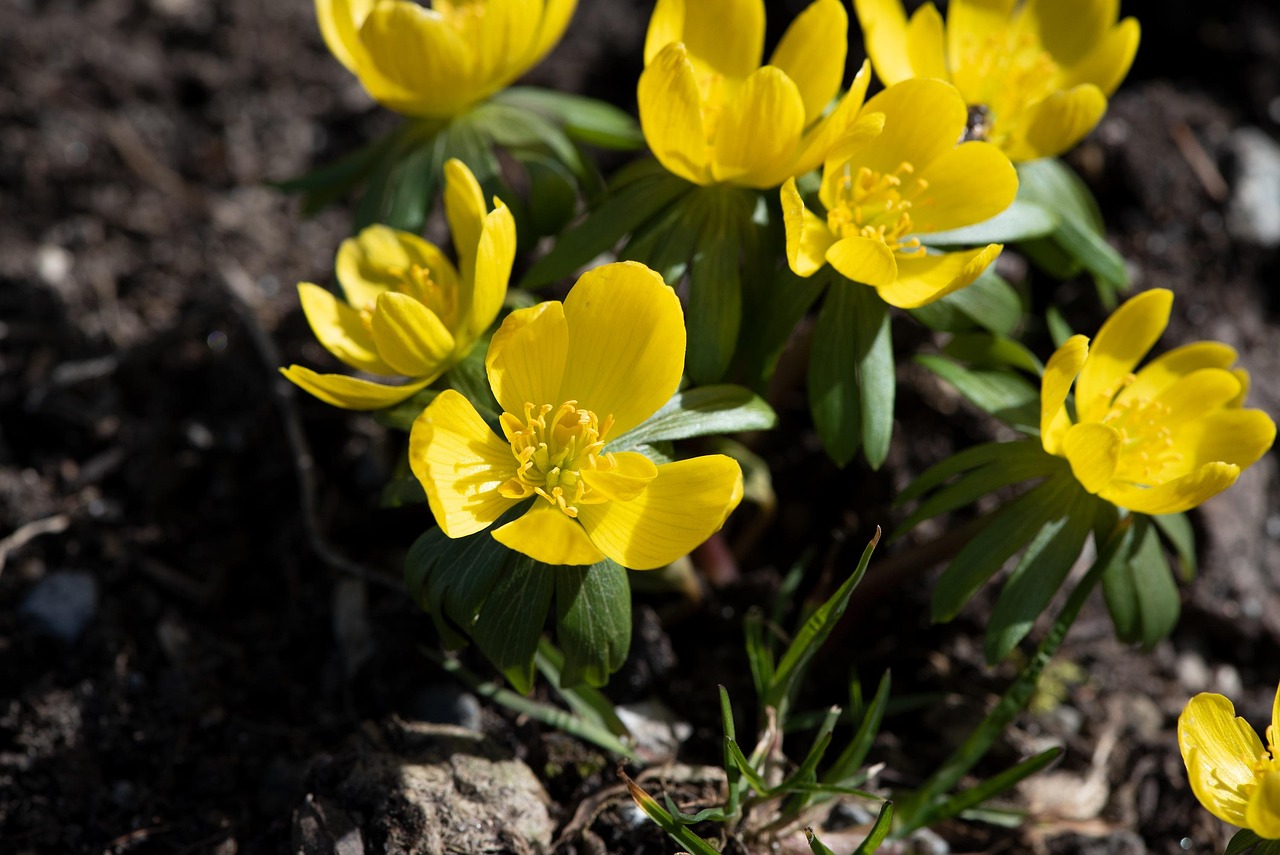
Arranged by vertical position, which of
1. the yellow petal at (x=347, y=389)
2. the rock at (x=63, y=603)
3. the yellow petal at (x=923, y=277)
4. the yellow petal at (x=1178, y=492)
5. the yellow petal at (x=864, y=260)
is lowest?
the rock at (x=63, y=603)

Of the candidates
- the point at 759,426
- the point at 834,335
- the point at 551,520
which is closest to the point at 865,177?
the point at 834,335

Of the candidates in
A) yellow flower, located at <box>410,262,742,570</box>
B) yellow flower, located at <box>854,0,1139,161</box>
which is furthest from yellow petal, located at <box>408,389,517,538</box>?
yellow flower, located at <box>854,0,1139,161</box>

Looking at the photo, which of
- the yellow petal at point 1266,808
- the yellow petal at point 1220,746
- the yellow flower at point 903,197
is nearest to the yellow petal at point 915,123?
the yellow flower at point 903,197

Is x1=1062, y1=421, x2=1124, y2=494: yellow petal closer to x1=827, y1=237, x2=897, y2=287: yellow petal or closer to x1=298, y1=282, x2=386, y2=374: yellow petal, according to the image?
x1=827, y1=237, x2=897, y2=287: yellow petal

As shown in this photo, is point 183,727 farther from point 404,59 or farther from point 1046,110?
point 1046,110

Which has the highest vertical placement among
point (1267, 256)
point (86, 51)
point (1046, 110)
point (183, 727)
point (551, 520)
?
point (1046, 110)

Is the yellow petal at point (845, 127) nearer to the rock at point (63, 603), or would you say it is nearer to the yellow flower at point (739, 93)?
the yellow flower at point (739, 93)
